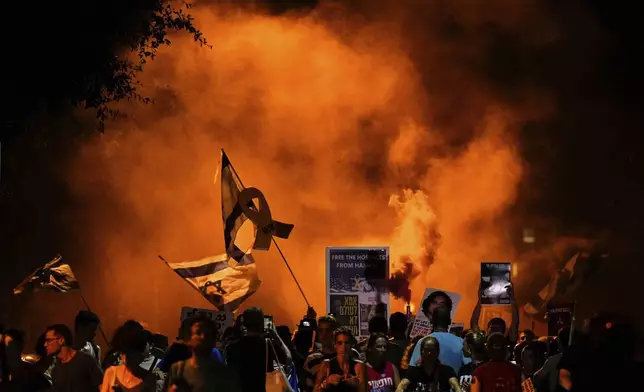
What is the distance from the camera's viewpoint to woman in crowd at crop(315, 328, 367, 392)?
787 cm

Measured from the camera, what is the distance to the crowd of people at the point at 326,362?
275 inches

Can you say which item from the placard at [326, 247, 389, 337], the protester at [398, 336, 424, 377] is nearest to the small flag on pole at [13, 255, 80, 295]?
the placard at [326, 247, 389, 337]

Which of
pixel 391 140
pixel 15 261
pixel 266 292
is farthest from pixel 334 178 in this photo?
pixel 15 261

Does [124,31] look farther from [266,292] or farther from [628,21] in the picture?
[628,21]

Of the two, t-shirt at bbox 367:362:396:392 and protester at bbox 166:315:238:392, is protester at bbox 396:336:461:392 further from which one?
protester at bbox 166:315:238:392

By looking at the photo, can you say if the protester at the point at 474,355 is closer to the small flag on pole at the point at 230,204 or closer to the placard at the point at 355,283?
the placard at the point at 355,283

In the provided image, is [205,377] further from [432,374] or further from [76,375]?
[432,374]

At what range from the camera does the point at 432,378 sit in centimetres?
866

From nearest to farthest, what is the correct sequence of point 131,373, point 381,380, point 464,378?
point 131,373 → point 381,380 → point 464,378

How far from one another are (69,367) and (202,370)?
1.55 m

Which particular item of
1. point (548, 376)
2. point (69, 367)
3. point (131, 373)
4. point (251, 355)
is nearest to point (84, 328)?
point (69, 367)

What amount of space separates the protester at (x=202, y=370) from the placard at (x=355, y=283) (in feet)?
21.0

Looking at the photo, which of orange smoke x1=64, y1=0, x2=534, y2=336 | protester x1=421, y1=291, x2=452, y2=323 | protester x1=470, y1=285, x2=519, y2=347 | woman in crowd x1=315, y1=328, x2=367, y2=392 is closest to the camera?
woman in crowd x1=315, y1=328, x2=367, y2=392

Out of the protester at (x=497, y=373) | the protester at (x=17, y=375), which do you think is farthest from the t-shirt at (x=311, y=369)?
the protester at (x=17, y=375)
